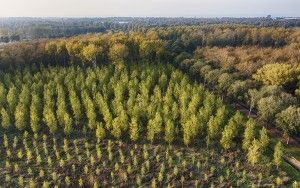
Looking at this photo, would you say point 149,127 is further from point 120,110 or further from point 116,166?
point 116,166

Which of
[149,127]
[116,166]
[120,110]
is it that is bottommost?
[116,166]

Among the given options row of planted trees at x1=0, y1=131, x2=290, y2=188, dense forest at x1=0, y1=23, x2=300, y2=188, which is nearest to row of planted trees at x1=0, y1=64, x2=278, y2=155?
dense forest at x1=0, y1=23, x2=300, y2=188

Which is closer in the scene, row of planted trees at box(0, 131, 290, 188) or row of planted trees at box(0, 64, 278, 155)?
row of planted trees at box(0, 131, 290, 188)

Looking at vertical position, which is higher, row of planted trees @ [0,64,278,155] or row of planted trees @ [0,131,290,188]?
row of planted trees @ [0,64,278,155]

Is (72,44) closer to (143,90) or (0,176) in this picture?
(143,90)

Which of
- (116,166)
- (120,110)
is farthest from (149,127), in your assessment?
(116,166)

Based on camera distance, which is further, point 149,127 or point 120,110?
point 120,110

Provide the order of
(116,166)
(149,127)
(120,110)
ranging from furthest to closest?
(120,110) → (149,127) → (116,166)

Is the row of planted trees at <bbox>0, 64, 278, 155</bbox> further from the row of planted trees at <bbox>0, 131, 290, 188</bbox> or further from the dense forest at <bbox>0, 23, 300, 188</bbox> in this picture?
the row of planted trees at <bbox>0, 131, 290, 188</bbox>

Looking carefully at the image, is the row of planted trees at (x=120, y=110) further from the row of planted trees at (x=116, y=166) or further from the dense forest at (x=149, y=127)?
the row of planted trees at (x=116, y=166)
